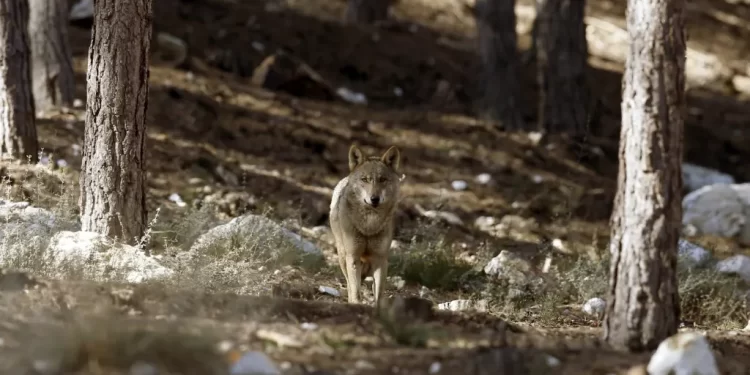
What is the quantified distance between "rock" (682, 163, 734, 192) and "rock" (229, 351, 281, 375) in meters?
→ 11.8

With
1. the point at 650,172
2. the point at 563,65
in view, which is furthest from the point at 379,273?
the point at 563,65

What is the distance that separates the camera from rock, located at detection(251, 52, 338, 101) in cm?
1672

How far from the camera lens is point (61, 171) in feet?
38.6

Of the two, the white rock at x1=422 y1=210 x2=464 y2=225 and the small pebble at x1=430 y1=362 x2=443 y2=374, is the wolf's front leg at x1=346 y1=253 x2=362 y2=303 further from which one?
the white rock at x1=422 y1=210 x2=464 y2=225

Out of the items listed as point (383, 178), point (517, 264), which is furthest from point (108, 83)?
point (517, 264)

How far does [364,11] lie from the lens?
21516mm

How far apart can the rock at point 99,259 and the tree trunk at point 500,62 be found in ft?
28.9

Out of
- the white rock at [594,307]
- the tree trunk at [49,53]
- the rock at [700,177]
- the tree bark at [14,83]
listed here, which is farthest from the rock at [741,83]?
the tree bark at [14,83]

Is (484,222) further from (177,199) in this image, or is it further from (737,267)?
(177,199)

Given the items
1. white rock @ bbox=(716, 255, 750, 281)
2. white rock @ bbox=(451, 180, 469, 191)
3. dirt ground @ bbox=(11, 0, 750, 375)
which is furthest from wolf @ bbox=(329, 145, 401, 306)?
white rock @ bbox=(451, 180, 469, 191)

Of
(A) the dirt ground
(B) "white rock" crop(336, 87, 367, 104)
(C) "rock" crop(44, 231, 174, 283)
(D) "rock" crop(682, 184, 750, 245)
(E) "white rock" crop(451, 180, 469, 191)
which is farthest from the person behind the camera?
(B) "white rock" crop(336, 87, 367, 104)

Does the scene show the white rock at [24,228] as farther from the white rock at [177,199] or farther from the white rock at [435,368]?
the white rock at [435,368]

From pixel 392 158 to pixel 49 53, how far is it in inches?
240

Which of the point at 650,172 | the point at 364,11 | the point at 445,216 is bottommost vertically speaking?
the point at 445,216
